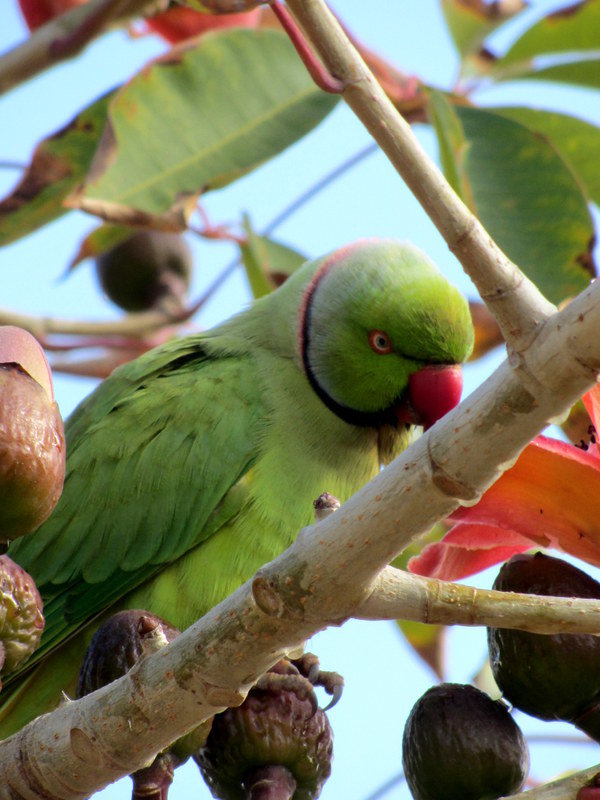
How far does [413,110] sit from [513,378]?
5.11ft

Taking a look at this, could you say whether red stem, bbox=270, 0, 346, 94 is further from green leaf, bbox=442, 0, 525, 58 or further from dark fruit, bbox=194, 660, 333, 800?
green leaf, bbox=442, 0, 525, 58

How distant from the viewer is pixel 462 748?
1036 millimetres

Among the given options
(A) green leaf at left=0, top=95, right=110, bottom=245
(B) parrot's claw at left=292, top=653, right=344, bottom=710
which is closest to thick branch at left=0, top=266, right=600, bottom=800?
(B) parrot's claw at left=292, top=653, right=344, bottom=710

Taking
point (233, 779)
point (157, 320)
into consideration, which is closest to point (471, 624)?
point (233, 779)

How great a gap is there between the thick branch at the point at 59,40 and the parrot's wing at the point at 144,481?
0.72 metres

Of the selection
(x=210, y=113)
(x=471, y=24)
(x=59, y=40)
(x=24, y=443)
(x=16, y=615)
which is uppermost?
(x=59, y=40)

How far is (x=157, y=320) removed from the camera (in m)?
2.66

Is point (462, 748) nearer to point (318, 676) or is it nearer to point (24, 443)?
point (24, 443)

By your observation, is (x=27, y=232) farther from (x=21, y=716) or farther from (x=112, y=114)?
(x=21, y=716)

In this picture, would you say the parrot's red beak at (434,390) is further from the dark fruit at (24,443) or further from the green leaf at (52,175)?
the dark fruit at (24,443)

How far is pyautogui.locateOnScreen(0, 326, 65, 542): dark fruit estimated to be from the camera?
2.79ft

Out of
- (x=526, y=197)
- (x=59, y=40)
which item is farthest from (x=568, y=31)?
(x=59, y=40)

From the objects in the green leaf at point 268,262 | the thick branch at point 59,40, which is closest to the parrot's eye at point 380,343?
the green leaf at point 268,262

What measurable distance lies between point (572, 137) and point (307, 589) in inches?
64.8
